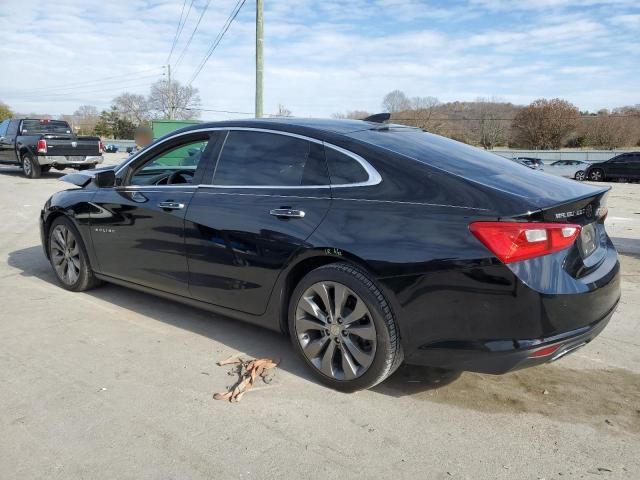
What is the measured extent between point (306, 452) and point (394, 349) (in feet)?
2.47

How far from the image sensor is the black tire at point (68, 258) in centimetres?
516

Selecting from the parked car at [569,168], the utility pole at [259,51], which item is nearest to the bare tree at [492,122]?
the parked car at [569,168]

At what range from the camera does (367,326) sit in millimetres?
3172

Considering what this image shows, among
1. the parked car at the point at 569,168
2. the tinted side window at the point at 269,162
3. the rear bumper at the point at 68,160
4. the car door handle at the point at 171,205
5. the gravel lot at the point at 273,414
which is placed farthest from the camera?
the parked car at the point at 569,168

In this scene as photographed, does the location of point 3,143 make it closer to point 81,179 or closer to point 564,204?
point 81,179

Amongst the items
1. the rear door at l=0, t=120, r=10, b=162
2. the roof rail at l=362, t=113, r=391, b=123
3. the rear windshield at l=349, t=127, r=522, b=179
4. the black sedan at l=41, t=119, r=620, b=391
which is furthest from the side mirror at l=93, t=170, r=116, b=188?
the rear door at l=0, t=120, r=10, b=162

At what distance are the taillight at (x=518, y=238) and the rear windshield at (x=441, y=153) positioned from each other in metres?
0.44

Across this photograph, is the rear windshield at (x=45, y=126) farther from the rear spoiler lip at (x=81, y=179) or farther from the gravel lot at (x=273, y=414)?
the gravel lot at (x=273, y=414)

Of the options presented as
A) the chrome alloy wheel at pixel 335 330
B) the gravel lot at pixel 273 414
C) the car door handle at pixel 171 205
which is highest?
the car door handle at pixel 171 205

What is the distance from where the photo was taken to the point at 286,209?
352 centimetres

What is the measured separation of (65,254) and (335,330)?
10.9 feet

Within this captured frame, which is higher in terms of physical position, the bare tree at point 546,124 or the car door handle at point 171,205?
the bare tree at point 546,124

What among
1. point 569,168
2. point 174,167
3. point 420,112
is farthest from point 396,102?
point 174,167

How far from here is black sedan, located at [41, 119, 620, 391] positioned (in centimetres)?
281
